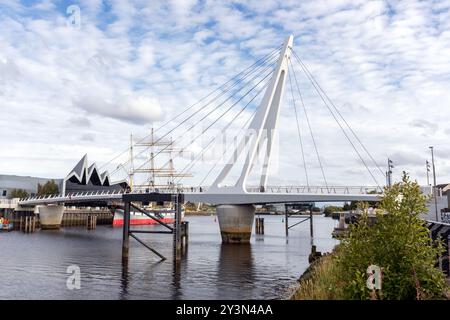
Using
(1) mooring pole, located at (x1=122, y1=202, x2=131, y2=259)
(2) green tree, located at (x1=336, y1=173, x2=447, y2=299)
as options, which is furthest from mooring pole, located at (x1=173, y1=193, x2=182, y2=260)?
(2) green tree, located at (x1=336, y1=173, x2=447, y2=299)

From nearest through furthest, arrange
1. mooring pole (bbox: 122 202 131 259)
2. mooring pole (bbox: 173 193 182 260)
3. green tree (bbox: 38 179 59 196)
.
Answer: mooring pole (bbox: 173 193 182 260) < mooring pole (bbox: 122 202 131 259) < green tree (bbox: 38 179 59 196)

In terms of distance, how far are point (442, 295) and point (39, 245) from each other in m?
45.2

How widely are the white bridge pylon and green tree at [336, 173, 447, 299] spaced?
1350 inches

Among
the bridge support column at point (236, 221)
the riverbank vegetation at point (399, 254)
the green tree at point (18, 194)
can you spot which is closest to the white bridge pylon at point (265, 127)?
the bridge support column at point (236, 221)

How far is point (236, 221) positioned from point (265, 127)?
1172 cm

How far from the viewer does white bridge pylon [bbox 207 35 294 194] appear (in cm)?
4603

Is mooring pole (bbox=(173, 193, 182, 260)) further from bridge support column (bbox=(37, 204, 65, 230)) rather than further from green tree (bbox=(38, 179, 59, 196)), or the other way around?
green tree (bbox=(38, 179, 59, 196))

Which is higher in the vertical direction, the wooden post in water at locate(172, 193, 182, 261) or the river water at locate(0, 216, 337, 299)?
the wooden post in water at locate(172, 193, 182, 261)

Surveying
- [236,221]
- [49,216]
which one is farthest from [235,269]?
[49,216]

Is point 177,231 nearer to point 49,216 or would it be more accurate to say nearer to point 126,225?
point 126,225

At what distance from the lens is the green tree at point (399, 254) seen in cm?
1052

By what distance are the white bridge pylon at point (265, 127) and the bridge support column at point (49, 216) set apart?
4527 cm
